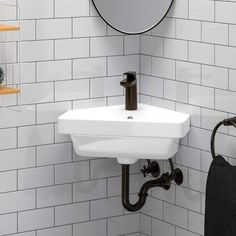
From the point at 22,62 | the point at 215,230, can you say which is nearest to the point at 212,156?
the point at 215,230

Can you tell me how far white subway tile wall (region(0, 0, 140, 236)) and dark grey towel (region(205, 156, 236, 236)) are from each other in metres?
0.75

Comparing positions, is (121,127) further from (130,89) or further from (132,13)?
(132,13)

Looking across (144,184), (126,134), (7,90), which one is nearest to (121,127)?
(126,134)

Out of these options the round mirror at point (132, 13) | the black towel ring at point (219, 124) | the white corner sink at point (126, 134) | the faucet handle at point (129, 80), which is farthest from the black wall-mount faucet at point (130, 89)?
the black towel ring at point (219, 124)

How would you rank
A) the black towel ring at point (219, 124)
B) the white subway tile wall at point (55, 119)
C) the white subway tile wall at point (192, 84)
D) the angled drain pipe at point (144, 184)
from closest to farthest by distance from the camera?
the black towel ring at point (219, 124) < the white subway tile wall at point (192, 84) < the white subway tile wall at point (55, 119) < the angled drain pipe at point (144, 184)

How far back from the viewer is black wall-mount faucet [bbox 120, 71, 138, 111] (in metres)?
3.42

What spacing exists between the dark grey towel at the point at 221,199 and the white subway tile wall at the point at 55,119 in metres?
0.75

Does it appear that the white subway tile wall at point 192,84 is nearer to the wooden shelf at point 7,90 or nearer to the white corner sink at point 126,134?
the white corner sink at point 126,134

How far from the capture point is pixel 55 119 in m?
3.51

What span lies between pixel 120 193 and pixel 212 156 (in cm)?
70

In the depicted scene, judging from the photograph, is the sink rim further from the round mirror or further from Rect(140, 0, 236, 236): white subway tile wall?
the round mirror

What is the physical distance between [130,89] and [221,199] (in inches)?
28.6

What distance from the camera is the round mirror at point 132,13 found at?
343 centimetres

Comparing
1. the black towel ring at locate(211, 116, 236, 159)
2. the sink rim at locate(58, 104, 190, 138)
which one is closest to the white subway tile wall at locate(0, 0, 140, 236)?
the sink rim at locate(58, 104, 190, 138)
